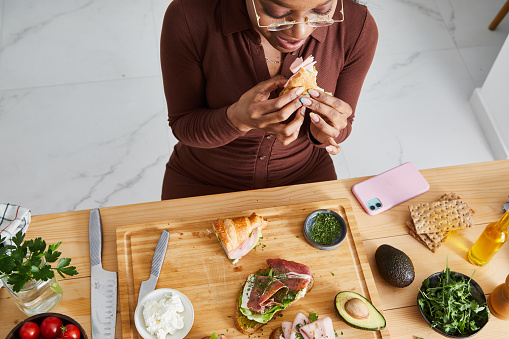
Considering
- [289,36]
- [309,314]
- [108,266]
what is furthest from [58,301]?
[289,36]

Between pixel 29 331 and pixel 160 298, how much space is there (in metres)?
0.36

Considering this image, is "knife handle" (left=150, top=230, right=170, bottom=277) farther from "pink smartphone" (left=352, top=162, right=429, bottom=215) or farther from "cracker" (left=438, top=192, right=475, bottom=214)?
"cracker" (left=438, top=192, right=475, bottom=214)

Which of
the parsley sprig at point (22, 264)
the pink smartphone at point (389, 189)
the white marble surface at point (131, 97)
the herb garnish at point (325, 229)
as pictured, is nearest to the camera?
the parsley sprig at point (22, 264)

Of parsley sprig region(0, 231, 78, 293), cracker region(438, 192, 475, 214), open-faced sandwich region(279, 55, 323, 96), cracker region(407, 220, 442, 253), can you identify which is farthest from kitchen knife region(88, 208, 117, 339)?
cracker region(438, 192, 475, 214)

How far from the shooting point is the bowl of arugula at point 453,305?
1399mm

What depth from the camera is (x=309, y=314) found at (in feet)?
4.76

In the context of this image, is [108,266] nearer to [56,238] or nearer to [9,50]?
[56,238]

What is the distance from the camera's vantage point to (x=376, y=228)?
1640 millimetres

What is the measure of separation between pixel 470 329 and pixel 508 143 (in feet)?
7.01

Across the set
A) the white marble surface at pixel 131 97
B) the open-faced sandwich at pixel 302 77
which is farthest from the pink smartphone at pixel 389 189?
the white marble surface at pixel 131 97

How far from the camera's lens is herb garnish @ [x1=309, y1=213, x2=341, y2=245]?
61.7 inches

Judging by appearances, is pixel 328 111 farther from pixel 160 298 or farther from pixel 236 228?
pixel 160 298

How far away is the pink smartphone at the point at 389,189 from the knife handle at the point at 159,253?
2.23ft

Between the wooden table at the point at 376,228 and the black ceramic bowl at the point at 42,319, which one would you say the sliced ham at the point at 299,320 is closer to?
the wooden table at the point at 376,228
